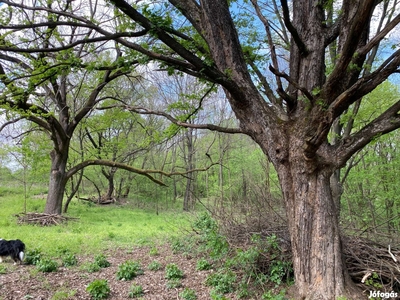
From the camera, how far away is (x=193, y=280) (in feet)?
16.9

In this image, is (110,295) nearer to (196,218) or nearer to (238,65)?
(196,218)

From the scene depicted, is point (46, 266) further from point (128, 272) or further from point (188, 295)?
point (188, 295)

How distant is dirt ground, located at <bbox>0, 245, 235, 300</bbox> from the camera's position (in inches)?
177

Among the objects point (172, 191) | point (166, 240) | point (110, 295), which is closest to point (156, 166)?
point (172, 191)

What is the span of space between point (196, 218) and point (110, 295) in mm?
3552

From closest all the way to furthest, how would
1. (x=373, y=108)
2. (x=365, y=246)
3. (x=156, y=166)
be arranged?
(x=365, y=246) → (x=373, y=108) → (x=156, y=166)

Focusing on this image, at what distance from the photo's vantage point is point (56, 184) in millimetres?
12555

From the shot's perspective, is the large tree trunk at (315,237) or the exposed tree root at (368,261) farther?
the exposed tree root at (368,261)

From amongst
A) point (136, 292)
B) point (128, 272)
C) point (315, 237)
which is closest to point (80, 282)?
point (128, 272)

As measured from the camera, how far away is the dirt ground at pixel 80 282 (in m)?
4.51

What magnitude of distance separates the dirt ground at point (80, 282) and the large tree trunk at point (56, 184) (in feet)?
21.9

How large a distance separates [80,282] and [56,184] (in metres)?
8.54

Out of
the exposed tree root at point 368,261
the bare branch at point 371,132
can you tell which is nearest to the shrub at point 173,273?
the exposed tree root at point 368,261

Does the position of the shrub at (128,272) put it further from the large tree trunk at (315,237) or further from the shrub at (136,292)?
the large tree trunk at (315,237)
